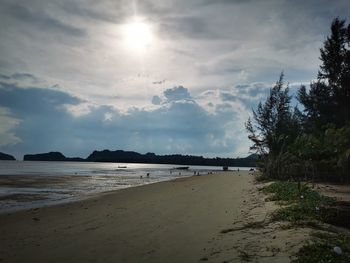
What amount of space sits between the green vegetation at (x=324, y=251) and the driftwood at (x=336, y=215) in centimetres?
166

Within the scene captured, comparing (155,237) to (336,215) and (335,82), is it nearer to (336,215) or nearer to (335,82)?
(336,215)

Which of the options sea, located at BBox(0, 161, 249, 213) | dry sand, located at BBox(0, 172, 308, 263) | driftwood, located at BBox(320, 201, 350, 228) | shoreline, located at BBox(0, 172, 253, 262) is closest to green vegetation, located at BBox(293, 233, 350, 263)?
dry sand, located at BBox(0, 172, 308, 263)

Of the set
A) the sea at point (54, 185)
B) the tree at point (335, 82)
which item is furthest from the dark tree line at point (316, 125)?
the sea at point (54, 185)

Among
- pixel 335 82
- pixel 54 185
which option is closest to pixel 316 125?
pixel 335 82

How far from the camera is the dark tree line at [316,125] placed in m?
26.6

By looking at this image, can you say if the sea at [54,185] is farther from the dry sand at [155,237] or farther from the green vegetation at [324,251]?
the green vegetation at [324,251]

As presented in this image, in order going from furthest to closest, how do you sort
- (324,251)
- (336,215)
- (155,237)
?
1. (155,237)
2. (336,215)
3. (324,251)

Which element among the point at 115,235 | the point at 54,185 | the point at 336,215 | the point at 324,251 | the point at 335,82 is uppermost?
the point at 335,82

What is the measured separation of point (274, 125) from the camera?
1444 inches

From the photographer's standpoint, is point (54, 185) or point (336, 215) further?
point (54, 185)

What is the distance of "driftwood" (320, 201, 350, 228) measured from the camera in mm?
8727

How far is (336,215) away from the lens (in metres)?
8.84

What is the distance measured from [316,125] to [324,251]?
3633 centimetres

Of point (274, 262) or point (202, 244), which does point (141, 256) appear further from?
point (274, 262)
